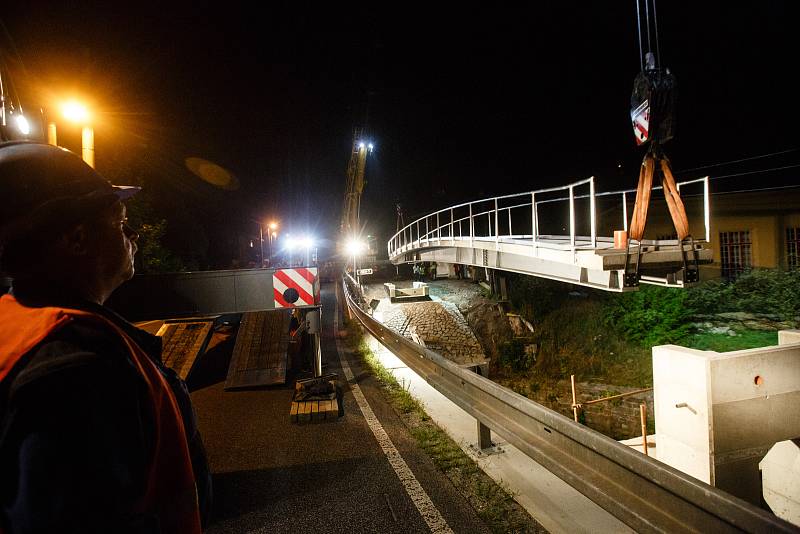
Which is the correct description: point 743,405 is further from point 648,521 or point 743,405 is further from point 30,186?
point 30,186

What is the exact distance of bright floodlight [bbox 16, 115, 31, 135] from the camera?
786 centimetres

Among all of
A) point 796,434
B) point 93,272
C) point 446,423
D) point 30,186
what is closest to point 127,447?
point 93,272

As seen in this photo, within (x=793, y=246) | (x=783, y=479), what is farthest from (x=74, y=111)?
(x=793, y=246)

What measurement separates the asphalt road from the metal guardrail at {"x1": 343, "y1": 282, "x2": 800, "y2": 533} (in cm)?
78

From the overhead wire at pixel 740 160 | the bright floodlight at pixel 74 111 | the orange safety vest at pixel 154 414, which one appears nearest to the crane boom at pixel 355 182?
the overhead wire at pixel 740 160

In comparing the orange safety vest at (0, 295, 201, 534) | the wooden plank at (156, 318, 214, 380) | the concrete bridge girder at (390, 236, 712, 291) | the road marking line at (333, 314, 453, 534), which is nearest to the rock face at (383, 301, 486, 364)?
the concrete bridge girder at (390, 236, 712, 291)

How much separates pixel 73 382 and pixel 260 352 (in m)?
7.63

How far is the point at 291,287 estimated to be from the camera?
7.29 m

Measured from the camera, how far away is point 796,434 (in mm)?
4309

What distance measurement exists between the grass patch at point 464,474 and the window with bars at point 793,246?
21998mm

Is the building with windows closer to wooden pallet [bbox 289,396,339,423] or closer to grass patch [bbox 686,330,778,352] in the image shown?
grass patch [bbox 686,330,778,352]

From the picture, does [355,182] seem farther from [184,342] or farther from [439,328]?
[184,342]

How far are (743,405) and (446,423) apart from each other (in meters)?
3.11

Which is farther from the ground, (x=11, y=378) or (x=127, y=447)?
(x=11, y=378)
